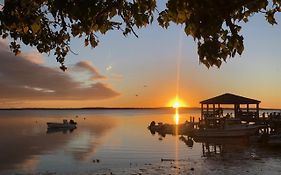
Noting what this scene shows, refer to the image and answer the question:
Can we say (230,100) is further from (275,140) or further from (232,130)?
(275,140)

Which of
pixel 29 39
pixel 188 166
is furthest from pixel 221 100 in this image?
pixel 29 39

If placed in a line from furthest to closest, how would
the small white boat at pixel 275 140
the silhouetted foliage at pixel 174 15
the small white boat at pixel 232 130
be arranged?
the small white boat at pixel 232 130 < the small white boat at pixel 275 140 < the silhouetted foliage at pixel 174 15

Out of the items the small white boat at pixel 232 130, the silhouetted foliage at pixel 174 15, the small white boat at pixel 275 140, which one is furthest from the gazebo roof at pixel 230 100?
the silhouetted foliage at pixel 174 15

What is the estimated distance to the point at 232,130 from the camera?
51.7 m

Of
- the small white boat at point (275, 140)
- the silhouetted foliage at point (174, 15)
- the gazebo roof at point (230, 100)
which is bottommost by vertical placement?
the small white boat at point (275, 140)

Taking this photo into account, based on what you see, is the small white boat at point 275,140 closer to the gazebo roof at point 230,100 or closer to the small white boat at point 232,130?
the small white boat at point 232,130

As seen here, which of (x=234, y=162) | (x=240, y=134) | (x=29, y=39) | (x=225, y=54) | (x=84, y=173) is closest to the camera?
(x=225, y=54)

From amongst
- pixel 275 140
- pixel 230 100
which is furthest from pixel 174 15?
pixel 230 100

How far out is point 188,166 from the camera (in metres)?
31.8

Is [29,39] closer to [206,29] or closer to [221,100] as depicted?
[206,29]

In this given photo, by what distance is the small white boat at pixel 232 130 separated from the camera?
50312 mm

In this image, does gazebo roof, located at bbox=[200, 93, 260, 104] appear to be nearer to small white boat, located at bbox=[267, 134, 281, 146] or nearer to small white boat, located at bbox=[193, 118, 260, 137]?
small white boat, located at bbox=[193, 118, 260, 137]

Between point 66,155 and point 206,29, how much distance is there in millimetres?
38617

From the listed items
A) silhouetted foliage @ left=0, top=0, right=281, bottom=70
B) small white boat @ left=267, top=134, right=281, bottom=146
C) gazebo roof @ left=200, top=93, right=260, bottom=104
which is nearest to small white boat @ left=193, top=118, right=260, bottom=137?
gazebo roof @ left=200, top=93, right=260, bottom=104
